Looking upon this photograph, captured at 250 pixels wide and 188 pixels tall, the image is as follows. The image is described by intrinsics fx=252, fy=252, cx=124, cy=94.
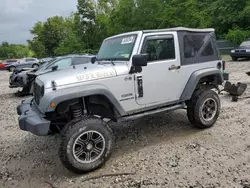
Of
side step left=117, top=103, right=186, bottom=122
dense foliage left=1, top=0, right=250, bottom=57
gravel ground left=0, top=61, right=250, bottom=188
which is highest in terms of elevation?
dense foliage left=1, top=0, right=250, bottom=57

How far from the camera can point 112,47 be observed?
15.7 feet

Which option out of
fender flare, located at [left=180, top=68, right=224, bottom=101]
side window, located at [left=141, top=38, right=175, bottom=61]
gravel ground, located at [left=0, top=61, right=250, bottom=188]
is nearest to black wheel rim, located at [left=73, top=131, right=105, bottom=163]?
gravel ground, located at [left=0, top=61, right=250, bottom=188]

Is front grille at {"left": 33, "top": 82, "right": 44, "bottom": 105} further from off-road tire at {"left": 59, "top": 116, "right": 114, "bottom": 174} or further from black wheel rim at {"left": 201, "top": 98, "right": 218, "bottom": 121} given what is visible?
black wheel rim at {"left": 201, "top": 98, "right": 218, "bottom": 121}

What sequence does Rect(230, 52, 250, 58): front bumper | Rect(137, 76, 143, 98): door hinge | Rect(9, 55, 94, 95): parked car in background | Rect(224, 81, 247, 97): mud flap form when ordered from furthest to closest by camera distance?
Rect(230, 52, 250, 58): front bumper → Rect(9, 55, 94, 95): parked car in background → Rect(224, 81, 247, 97): mud flap → Rect(137, 76, 143, 98): door hinge

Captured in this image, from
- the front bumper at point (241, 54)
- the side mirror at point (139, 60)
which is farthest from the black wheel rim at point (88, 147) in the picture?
the front bumper at point (241, 54)

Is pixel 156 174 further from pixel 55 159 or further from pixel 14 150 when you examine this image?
pixel 14 150

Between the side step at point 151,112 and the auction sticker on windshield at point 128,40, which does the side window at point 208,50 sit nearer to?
the side step at point 151,112

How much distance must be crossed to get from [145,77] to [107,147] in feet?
4.25

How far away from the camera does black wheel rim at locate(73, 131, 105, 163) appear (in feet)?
11.7

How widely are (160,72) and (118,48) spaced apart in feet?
2.92

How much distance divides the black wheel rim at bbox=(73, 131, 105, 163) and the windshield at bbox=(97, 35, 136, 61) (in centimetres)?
137

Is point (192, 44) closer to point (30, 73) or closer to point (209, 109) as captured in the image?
point (209, 109)

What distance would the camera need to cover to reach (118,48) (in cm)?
457

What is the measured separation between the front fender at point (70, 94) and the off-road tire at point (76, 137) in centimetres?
36
